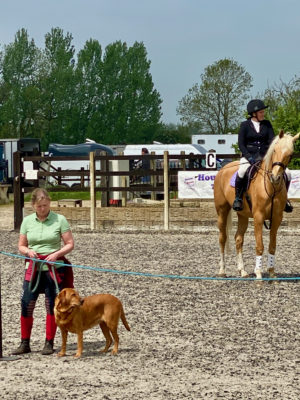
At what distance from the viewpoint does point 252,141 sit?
10477 millimetres

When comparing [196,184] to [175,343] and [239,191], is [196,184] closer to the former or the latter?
[239,191]

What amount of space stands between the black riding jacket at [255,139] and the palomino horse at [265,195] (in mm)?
302

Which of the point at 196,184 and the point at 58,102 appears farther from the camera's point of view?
the point at 58,102

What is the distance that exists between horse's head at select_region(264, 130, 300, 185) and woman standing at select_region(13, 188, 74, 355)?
4.00m

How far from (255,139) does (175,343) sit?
4642 mm

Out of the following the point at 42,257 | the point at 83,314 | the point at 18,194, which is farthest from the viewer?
the point at 18,194

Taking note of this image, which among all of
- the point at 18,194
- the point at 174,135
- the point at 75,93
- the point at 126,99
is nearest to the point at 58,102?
the point at 75,93

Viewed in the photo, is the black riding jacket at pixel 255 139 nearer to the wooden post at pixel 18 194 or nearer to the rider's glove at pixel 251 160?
the rider's glove at pixel 251 160

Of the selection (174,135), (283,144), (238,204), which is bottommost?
(238,204)

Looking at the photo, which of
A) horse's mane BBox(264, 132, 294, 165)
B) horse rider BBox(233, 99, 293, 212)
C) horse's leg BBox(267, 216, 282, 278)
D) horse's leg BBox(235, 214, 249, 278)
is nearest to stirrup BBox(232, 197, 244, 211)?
horse rider BBox(233, 99, 293, 212)

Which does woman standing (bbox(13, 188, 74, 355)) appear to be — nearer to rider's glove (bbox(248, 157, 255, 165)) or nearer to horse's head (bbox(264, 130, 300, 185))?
horse's head (bbox(264, 130, 300, 185))

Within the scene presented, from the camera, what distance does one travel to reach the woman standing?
6383 millimetres

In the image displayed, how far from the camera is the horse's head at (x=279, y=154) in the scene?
954 cm

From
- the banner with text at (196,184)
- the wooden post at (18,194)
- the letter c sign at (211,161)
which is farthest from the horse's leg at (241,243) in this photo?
the wooden post at (18,194)
